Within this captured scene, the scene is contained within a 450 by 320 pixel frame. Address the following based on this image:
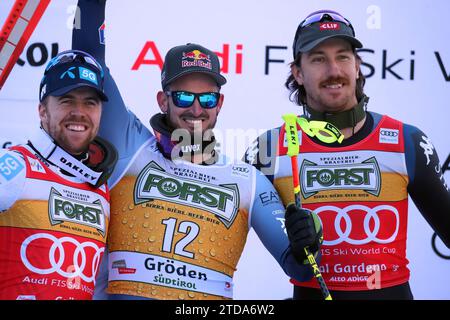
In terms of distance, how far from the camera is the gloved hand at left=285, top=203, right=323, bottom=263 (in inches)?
117

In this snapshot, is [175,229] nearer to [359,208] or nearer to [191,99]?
[191,99]

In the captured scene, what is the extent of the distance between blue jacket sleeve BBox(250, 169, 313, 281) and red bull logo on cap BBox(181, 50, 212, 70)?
1.47ft

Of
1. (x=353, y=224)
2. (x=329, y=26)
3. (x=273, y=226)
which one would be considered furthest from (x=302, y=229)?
(x=329, y=26)

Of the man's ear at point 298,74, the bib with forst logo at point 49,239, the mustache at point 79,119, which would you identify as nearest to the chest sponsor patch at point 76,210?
the bib with forst logo at point 49,239

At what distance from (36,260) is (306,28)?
4.53ft

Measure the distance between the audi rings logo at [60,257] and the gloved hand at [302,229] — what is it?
0.67 metres

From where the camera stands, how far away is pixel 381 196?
342 centimetres

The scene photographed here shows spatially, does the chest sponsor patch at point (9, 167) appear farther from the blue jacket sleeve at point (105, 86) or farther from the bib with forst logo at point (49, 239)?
the blue jacket sleeve at point (105, 86)

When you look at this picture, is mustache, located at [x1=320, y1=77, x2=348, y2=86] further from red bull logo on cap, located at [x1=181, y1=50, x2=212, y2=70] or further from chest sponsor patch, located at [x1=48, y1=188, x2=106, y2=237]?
chest sponsor patch, located at [x1=48, y1=188, x2=106, y2=237]

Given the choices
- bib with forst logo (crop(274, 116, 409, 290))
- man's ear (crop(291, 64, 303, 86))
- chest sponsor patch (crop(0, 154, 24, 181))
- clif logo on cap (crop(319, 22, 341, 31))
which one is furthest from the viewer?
man's ear (crop(291, 64, 303, 86))

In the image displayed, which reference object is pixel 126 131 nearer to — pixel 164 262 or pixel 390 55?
pixel 164 262

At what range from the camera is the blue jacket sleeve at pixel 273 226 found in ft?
10.4

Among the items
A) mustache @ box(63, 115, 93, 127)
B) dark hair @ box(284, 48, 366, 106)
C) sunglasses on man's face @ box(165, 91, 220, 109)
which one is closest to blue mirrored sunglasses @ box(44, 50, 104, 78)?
mustache @ box(63, 115, 93, 127)

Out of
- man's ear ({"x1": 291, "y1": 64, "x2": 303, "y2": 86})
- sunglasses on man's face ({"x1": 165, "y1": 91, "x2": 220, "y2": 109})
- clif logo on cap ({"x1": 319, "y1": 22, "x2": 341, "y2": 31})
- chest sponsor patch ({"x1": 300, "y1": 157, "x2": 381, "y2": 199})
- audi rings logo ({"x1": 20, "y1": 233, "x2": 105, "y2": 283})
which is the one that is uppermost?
clif logo on cap ({"x1": 319, "y1": 22, "x2": 341, "y2": 31})
